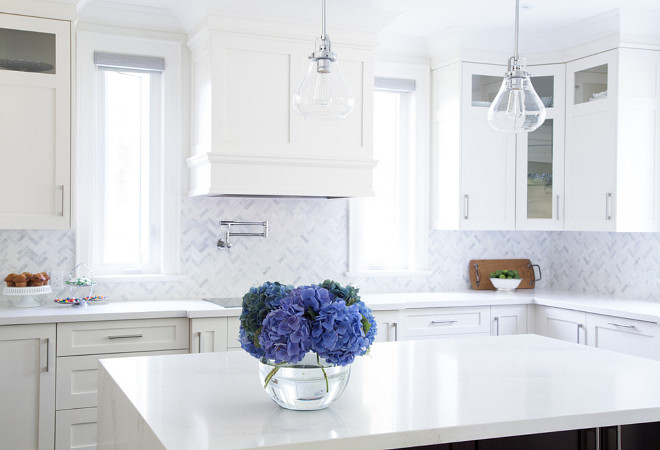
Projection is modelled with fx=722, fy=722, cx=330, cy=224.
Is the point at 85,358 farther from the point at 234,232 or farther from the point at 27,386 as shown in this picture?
the point at 234,232

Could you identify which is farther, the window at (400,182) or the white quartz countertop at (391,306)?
the window at (400,182)

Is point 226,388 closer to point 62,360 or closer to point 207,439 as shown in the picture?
point 207,439

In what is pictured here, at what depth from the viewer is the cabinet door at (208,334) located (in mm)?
3748

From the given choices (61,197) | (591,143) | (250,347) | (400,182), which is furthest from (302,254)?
(250,347)

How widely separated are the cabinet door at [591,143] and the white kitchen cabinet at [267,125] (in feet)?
4.36

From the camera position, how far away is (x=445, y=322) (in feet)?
14.4

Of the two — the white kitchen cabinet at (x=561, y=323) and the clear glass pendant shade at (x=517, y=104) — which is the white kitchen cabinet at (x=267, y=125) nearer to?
the white kitchen cabinet at (x=561, y=323)

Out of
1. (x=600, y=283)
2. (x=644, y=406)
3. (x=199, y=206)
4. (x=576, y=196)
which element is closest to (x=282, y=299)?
(x=644, y=406)

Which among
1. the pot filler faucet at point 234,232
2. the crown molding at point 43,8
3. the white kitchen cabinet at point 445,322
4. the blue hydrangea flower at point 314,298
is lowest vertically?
the white kitchen cabinet at point 445,322

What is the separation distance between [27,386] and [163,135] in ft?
5.26

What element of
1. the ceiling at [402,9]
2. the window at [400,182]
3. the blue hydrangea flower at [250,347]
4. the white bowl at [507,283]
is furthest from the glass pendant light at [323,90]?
the white bowl at [507,283]

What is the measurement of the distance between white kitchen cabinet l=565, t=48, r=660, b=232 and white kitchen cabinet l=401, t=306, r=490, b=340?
87 centimetres

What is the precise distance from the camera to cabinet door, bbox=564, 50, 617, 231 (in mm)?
4266

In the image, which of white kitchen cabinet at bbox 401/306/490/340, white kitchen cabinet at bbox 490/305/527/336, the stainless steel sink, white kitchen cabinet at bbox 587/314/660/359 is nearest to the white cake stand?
the stainless steel sink
